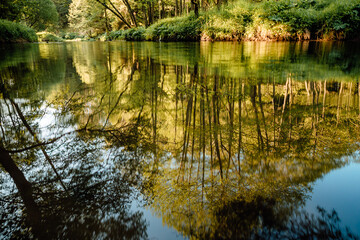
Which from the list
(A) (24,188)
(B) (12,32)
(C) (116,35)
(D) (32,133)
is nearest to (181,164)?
(A) (24,188)

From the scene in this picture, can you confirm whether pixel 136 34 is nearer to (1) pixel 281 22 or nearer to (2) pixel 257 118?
(1) pixel 281 22

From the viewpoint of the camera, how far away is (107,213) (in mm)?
986

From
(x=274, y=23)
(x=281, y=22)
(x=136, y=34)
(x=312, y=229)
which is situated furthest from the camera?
(x=136, y=34)

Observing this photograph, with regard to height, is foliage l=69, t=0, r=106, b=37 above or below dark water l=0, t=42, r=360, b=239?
above

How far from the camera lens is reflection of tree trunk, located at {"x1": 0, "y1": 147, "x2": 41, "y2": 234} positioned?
36.5 inches

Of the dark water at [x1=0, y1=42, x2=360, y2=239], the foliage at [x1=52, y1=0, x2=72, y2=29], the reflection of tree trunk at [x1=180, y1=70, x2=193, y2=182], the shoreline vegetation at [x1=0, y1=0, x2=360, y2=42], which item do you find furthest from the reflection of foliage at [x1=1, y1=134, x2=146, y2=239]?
the foliage at [x1=52, y1=0, x2=72, y2=29]

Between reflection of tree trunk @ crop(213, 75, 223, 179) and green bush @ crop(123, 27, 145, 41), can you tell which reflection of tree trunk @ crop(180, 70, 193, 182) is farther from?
green bush @ crop(123, 27, 145, 41)

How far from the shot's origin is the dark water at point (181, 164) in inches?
36.1

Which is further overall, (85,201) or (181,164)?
(181,164)

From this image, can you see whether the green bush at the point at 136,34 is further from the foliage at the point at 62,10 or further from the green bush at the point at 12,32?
the foliage at the point at 62,10

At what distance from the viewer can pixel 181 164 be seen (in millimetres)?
1341

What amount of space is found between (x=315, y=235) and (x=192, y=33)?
1404 cm

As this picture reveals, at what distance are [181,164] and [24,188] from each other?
2.58ft

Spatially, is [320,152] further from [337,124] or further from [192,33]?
[192,33]
